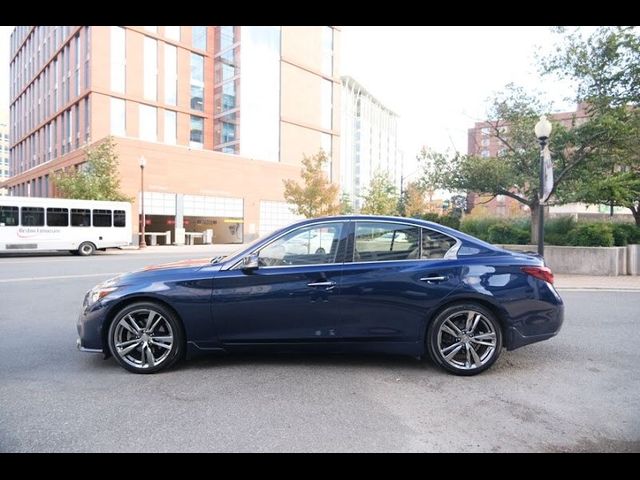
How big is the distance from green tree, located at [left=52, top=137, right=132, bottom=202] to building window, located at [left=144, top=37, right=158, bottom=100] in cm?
1086

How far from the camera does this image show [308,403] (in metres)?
3.67

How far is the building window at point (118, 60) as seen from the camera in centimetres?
3709

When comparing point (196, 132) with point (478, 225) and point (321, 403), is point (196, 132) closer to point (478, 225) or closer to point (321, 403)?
point (478, 225)

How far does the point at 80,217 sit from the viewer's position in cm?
2173

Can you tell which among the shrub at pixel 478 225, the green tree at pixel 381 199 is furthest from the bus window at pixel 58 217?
the green tree at pixel 381 199

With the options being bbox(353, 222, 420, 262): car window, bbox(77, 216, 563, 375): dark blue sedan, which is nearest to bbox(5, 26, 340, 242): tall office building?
bbox(77, 216, 563, 375): dark blue sedan

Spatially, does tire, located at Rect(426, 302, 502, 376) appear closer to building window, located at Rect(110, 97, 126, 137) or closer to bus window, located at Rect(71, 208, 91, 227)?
bus window, located at Rect(71, 208, 91, 227)

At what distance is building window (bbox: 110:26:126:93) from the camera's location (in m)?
37.1

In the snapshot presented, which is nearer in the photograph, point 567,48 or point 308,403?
point 308,403

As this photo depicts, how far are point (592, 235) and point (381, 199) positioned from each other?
23.8m
